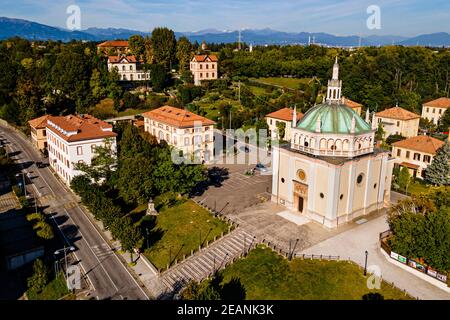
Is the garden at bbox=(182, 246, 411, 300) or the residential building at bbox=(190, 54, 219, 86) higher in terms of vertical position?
the residential building at bbox=(190, 54, 219, 86)

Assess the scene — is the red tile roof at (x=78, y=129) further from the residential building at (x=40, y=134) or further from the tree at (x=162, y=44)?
the tree at (x=162, y=44)

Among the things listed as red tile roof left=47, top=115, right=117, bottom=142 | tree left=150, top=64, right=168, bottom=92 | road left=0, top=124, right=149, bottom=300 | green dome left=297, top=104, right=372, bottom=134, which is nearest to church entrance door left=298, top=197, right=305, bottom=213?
green dome left=297, top=104, right=372, bottom=134

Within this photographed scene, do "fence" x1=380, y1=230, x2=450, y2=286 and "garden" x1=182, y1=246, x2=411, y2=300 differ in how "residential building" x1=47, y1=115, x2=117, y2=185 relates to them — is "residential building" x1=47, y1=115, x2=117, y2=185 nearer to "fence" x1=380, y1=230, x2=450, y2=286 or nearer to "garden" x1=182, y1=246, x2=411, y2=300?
"garden" x1=182, y1=246, x2=411, y2=300

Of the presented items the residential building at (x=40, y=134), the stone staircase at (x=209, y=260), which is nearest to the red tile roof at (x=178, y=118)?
the residential building at (x=40, y=134)

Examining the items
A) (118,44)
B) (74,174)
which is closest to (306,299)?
(74,174)

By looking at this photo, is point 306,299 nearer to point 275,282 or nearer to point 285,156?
point 275,282

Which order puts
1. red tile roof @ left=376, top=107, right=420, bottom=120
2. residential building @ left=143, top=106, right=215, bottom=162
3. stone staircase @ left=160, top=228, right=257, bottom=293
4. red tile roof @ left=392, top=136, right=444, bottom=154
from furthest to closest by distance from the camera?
1. red tile roof @ left=376, top=107, right=420, bottom=120
2. residential building @ left=143, top=106, right=215, bottom=162
3. red tile roof @ left=392, top=136, right=444, bottom=154
4. stone staircase @ left=160, top=228, right=257, bottom=293
